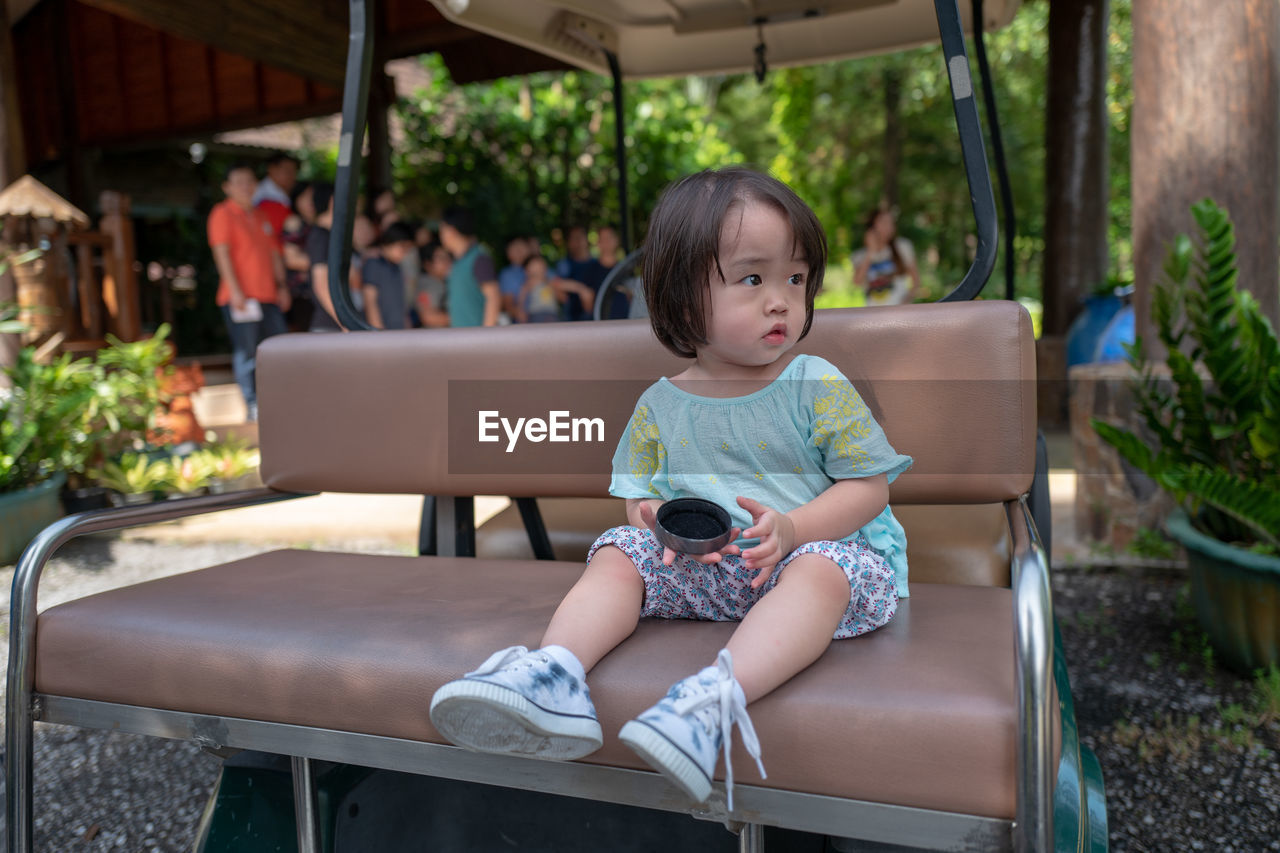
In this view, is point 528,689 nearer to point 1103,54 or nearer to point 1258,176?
point 1258,176

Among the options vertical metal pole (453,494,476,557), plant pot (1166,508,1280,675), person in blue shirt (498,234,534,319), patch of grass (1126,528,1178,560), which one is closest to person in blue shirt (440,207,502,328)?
person in blue shirt (498,234,534,319)

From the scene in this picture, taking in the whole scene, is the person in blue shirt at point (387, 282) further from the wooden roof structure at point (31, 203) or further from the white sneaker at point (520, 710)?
the white sneaker at point (520, 710)

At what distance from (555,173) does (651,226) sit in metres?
9.54

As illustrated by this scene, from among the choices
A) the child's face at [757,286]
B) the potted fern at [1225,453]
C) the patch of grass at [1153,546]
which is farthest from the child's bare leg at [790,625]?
the patch of grass at [1153,546]

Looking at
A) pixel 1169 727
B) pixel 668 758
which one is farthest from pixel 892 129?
pixel 668 758

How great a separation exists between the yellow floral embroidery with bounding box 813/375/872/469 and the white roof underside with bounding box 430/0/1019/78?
64.6 inches

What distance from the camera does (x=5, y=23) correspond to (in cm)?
547

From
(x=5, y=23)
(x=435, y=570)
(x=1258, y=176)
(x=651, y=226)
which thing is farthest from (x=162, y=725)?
(x=5, y=23)

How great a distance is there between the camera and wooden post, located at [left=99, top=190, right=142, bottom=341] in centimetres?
599

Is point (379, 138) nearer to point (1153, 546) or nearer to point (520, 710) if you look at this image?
point (1153, 546)

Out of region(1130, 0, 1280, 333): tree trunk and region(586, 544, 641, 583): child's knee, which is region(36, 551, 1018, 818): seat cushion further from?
region(1130, 0, 1280, 333): tree trunk

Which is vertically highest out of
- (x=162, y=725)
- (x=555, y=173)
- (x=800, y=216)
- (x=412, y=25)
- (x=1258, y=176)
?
(x=412, y=25)

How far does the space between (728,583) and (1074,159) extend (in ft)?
23.5

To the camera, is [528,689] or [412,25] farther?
[412,25]
